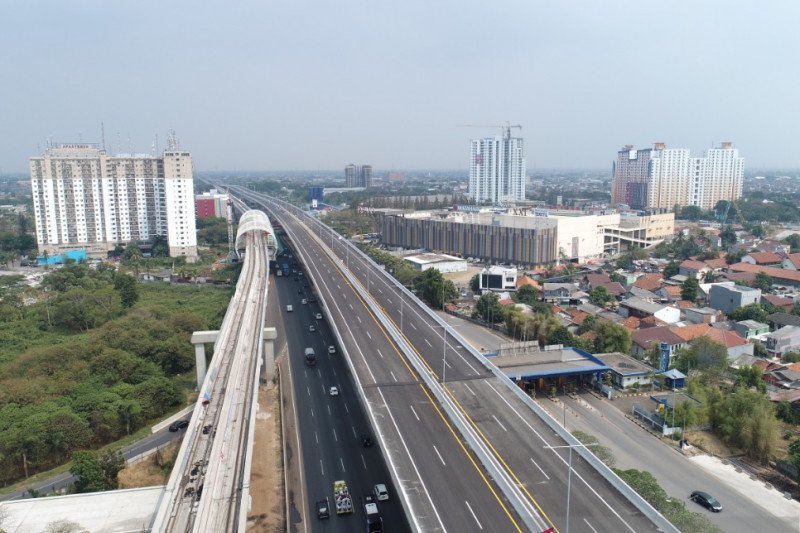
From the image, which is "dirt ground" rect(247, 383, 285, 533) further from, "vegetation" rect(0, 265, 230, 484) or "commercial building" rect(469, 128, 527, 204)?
"commercial building" rect(469, 128, 527, 204)

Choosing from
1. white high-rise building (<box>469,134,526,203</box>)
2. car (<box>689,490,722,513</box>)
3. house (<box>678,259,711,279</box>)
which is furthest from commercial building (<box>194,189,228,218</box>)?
car (<box>689,490,722,513</box>)

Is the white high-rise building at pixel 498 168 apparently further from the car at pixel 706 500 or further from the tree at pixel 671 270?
the car at pixel 706 500

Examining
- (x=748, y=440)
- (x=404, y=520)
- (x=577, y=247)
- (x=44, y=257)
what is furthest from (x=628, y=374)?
(x=44, y=257)

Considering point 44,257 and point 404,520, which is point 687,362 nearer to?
point 404,520

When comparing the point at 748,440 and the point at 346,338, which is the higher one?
the point at 346,338

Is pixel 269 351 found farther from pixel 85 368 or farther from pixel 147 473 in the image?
pixel 147 473

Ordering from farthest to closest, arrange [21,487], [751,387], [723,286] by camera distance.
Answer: [723,286]
[751,387]
[21,487]
